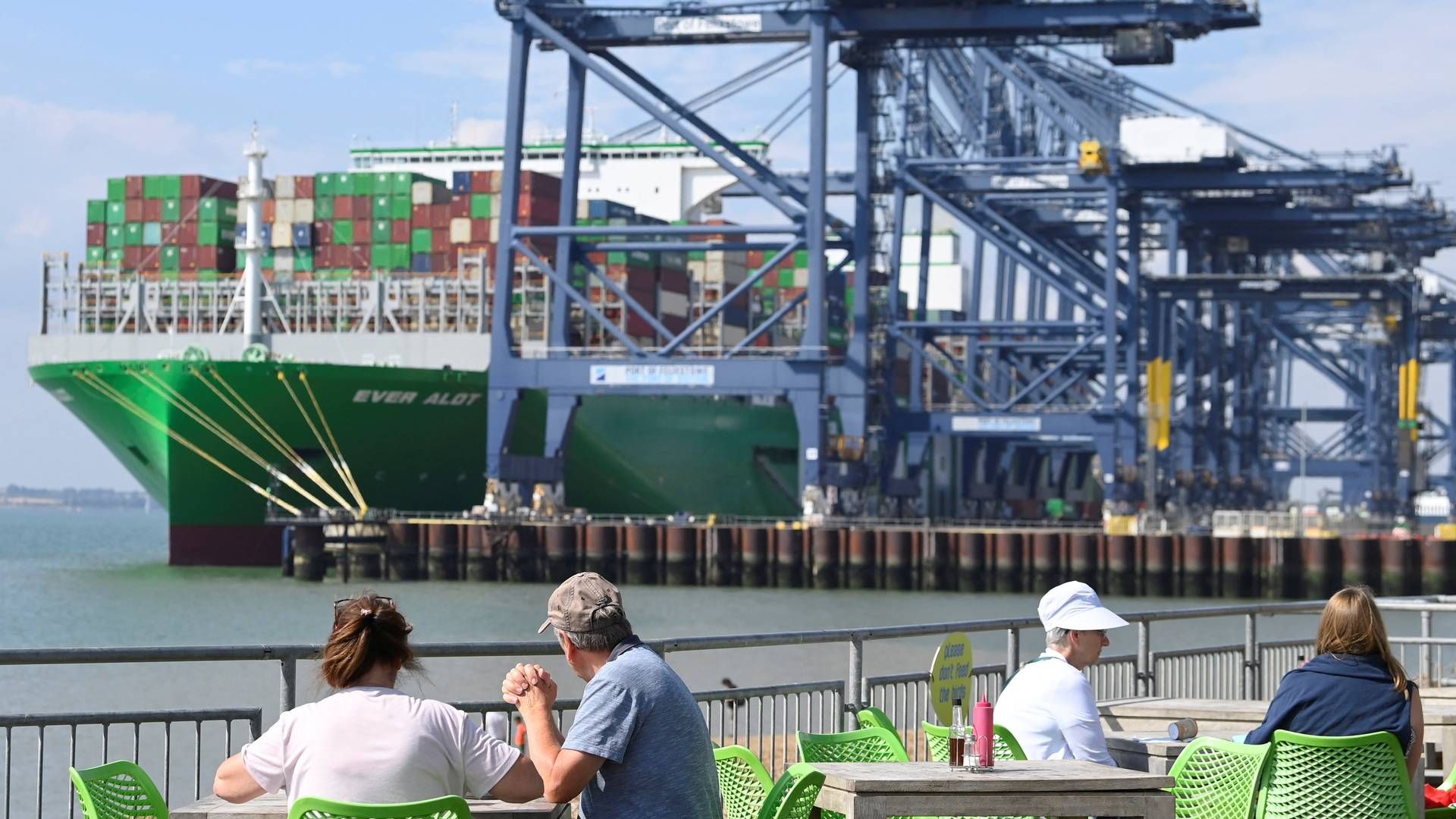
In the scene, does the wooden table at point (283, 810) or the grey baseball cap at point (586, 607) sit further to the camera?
the wooden table at point (283, 810)

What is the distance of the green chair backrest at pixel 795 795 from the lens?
4918 millimetres

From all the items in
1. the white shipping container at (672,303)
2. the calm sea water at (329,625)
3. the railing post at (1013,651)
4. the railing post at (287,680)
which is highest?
the white shipping container at (672,303)

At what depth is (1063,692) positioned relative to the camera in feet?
19.5

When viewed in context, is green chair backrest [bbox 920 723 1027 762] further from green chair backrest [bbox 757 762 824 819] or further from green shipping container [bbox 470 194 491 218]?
green shipping container [bbox 470 194 491 218]

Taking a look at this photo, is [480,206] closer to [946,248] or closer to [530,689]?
[946,248]

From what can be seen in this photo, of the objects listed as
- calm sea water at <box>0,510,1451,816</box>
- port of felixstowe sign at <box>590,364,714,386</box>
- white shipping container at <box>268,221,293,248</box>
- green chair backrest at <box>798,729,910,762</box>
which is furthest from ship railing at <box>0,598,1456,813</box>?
white shipping container at <box>268,221,293,248</box>

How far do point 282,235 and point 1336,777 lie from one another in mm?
51712

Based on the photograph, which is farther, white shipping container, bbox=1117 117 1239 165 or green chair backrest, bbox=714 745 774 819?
white shipping container, bbox=1117 117 1239 165

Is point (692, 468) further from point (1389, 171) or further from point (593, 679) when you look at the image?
point (593, 679)

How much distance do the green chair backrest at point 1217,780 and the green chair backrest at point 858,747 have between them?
2.48 ft

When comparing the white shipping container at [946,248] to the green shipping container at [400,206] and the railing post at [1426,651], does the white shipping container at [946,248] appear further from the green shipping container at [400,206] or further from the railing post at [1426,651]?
the railing post at [1426,651]

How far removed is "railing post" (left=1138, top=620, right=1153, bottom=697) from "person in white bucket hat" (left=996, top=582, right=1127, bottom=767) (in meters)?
4.22

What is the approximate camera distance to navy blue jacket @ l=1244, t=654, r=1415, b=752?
5.86m

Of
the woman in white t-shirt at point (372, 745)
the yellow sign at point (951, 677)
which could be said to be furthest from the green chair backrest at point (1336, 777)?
the yellow sign at point (951, 677)
